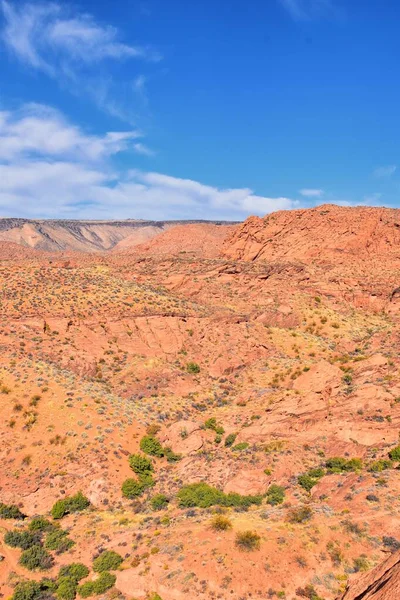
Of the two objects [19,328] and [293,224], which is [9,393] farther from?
[293,224]

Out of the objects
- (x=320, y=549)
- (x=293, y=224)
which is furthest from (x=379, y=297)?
(x=320, y=549)

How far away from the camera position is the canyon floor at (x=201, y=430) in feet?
61.9

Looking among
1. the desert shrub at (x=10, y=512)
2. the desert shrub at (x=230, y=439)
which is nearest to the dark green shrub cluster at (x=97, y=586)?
the desert shrub at (x=10, y=512)

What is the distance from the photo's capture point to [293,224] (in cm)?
7619

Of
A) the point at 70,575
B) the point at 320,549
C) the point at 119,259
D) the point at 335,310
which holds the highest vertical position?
the point at 119,259

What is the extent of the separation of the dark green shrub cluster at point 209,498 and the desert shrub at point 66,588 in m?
6.79

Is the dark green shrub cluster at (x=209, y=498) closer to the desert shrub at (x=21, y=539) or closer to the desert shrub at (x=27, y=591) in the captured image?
the desert shrub at (x=21, y=539)

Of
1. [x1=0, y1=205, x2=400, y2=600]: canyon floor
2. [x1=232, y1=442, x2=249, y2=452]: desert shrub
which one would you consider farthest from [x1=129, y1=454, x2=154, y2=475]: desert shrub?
[x1=232, y1=442, x2=249, y2=452]: desert shrub

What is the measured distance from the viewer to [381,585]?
10891 mm

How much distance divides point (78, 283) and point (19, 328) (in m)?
12.2

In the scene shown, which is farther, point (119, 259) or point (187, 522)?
point (119, 259)

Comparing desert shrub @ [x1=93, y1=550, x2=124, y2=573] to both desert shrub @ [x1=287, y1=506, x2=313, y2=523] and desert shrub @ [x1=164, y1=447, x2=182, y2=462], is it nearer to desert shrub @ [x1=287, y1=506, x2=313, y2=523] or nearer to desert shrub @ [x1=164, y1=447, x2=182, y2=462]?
desert shrub @ [x1=287, y1=506, x2=313, y2=523]

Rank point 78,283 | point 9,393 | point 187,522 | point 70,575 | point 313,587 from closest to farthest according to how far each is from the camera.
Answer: point 313,587 < point 70,575 < point 187,522 < point 9,393 < point 78,283

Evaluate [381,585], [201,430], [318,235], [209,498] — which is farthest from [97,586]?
[318,235]
